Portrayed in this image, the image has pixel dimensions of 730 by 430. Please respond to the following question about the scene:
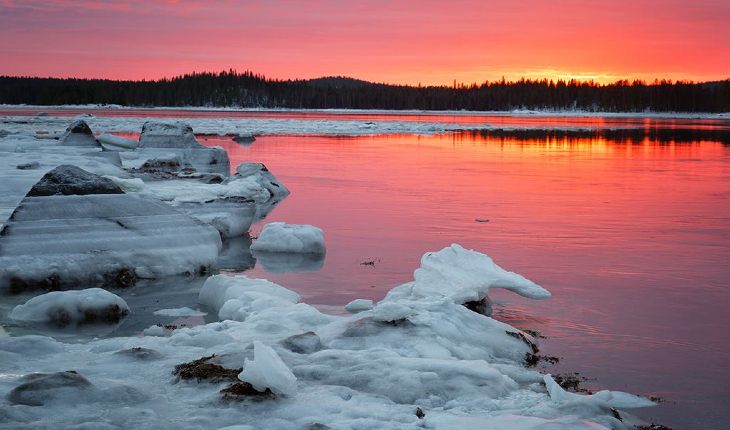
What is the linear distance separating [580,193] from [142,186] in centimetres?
752

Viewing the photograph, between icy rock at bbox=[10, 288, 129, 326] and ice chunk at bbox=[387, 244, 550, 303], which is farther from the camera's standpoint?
ice chunk at bbox=[387, 244, 550, 303]

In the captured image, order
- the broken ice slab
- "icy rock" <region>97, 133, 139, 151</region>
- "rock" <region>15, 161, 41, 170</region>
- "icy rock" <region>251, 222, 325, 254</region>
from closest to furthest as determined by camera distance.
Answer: "icy rock" <region>251, 222, 325, 254</region>, "rock" <region>15, 161, 41, 170</region>, the broken ice slab, "icy rock" <region>97, 133, 139, 151</region>

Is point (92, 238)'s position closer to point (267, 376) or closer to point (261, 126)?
point (267, 376)

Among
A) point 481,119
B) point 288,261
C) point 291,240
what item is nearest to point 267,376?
point 288,261

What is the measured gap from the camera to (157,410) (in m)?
4.04

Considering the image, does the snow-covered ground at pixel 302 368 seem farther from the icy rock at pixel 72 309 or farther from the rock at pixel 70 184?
the rock at pixel 70 184

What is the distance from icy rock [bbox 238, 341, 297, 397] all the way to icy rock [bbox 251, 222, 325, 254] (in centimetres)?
437

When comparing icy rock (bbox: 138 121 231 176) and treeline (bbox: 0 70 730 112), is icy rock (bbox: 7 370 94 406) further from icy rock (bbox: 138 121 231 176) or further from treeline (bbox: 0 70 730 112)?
treeline (bbox: 0 70 730 112)

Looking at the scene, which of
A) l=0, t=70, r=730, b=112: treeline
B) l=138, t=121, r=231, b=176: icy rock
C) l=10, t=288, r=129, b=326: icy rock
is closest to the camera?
l=10, t=288, r=129, b=326: icy rock

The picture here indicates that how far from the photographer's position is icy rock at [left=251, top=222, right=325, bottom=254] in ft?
28.3

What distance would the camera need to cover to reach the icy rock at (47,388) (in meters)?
4.03

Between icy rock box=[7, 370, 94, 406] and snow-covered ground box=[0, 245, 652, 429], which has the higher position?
icy rock box=[7, 370, 94, 406]

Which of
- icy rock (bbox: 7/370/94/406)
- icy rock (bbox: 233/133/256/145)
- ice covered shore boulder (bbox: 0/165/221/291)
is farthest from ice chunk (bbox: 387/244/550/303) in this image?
icy rock (bbox: 233/133/256/145)

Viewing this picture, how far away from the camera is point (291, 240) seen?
877cm
